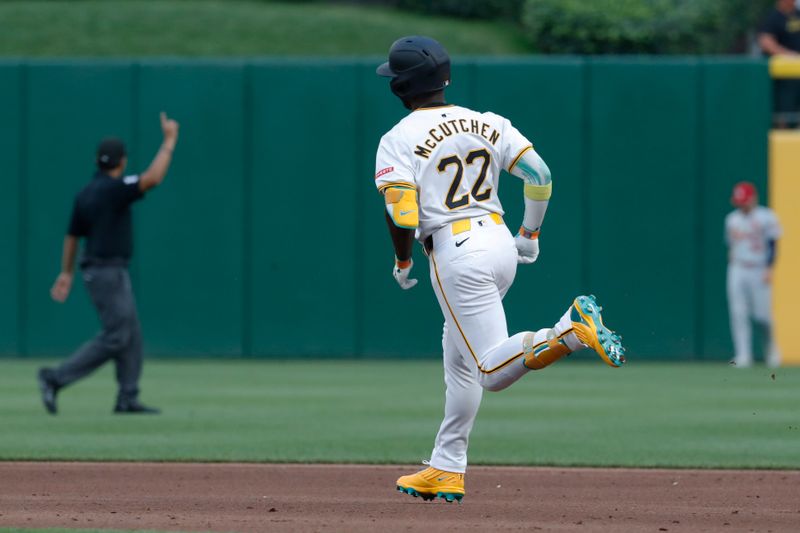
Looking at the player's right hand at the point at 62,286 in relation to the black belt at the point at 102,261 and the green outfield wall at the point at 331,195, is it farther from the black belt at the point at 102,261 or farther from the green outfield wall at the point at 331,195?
the green outfield wall at the point at 331,195

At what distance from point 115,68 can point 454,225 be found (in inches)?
470

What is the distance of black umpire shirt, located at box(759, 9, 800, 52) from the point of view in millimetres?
19359

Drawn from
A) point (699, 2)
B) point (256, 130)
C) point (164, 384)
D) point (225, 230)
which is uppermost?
point (699, 2)

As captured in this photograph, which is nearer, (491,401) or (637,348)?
(491,401)

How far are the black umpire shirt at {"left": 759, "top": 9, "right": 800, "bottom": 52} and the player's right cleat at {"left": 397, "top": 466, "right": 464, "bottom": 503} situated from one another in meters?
13.0

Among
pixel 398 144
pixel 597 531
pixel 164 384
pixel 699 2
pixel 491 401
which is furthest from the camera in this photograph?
pixel 699 2

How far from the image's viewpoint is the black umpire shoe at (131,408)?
12359 mm

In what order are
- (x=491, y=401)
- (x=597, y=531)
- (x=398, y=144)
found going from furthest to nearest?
1. (x=491, y=401)
2. (x=398, y=144)
3. (x=597, y=531)

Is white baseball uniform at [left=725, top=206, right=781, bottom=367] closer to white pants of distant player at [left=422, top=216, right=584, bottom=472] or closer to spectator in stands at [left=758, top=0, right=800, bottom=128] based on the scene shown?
spectator in stands at [left=758, top=0, right=800, bottom=128]

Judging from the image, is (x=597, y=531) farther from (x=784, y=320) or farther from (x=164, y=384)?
(x=784, y=320)

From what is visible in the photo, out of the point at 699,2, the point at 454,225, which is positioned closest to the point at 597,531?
the point at 454,225

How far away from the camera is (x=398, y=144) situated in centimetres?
730

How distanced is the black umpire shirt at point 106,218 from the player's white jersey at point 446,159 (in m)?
5.19

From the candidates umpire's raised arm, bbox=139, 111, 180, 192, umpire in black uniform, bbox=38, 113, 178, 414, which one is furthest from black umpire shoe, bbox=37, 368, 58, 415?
umpire's raised arm, bbox=139, 111, 180, 192
